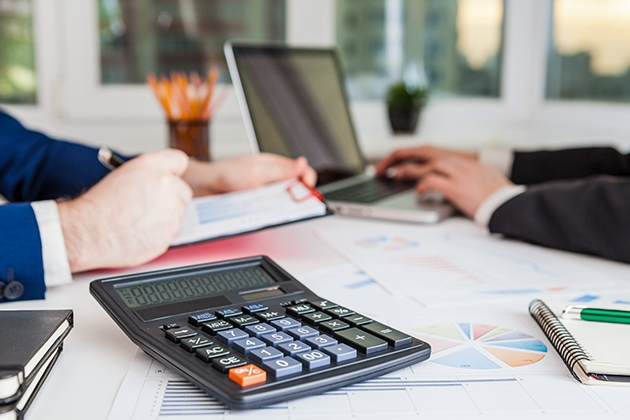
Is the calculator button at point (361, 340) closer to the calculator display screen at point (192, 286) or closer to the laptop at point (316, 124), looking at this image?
the calculator display screen at point (192, 286)

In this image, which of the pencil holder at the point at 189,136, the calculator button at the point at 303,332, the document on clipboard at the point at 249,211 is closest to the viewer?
the calculator button at the point at 303,332

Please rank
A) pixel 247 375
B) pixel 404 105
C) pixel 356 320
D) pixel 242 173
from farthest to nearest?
1. pixel 404 105
2. pixel 242 173
3. pixel 356 320
4. pixel 247 375

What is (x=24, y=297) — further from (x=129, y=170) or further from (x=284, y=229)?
(x=284, y=229)

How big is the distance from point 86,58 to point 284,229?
3.09 ft

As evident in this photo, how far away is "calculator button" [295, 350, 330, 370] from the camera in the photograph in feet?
1.55

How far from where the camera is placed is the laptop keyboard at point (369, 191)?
3.95 feet

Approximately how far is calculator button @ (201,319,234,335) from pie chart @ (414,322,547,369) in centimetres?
17

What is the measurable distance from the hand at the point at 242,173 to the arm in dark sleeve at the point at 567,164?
1.55 ft

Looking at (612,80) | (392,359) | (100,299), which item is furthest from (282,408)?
(612,80)

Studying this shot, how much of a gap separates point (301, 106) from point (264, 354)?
96 cm

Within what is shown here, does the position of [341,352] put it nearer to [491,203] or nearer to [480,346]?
[480,346]

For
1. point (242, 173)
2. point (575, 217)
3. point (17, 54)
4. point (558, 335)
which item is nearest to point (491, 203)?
point (575, 217)

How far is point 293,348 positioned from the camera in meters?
0.49

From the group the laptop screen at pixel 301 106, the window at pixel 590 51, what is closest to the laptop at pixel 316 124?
the laptop screen at pixel 301 106
